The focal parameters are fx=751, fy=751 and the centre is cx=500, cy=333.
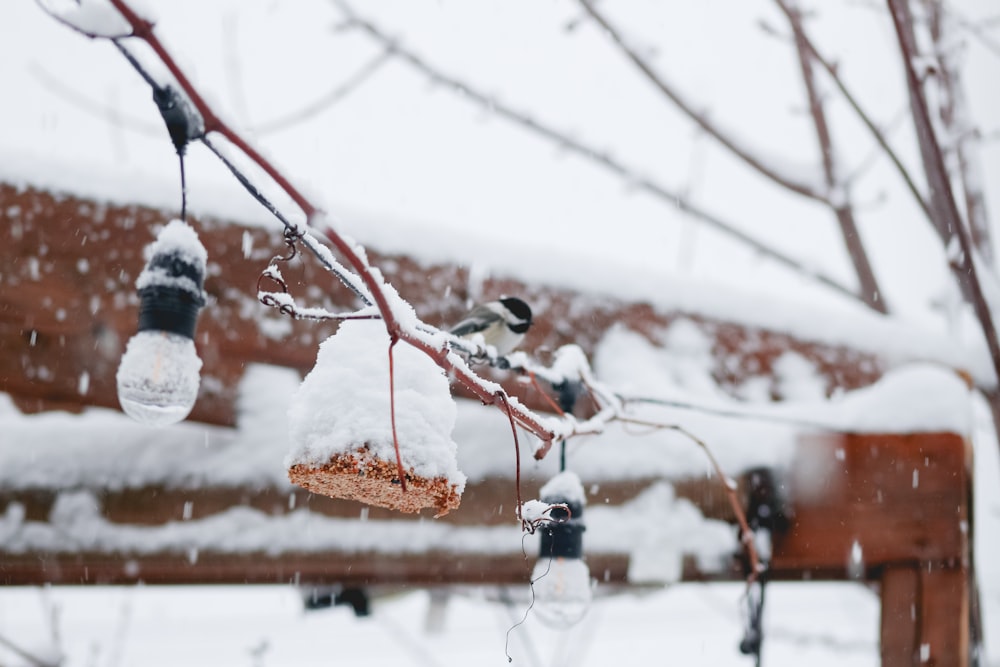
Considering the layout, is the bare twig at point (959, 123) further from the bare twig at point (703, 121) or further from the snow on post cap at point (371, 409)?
the snow on post cap at point (371, 409)

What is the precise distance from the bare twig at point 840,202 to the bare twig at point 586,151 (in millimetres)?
70

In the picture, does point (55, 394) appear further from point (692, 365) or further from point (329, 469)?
point (692, 365)

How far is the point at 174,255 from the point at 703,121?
1754 millimetres

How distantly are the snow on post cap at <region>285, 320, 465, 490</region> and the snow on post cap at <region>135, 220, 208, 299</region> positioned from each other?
30 centimetres

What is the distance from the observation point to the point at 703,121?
2289mm

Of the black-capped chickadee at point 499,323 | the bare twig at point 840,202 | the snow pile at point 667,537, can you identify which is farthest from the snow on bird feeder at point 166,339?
the bare twig at point 840,202

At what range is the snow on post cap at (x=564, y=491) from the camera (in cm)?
127

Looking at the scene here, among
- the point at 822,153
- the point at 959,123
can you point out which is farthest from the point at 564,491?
the point at 959,123

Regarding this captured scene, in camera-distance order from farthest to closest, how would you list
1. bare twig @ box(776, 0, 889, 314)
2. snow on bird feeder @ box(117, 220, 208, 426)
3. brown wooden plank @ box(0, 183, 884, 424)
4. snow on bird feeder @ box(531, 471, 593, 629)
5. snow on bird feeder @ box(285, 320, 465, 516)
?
bare twig @ box(776, 0, 889, 314) < brown wooden plank @ box(0, 183, 884, 424) < snow on bird feeder @ box(531, 471, 593, 629) < snow on bird feeder @ box(117, 220, 208, 426) < snow on bird feeder @ box(285, 320, 465, 516)

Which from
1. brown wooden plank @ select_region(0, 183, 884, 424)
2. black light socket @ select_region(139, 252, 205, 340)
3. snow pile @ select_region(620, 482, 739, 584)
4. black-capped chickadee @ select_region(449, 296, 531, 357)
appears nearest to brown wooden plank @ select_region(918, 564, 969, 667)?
snow pile @ select_region(620, 482, 739, 584)

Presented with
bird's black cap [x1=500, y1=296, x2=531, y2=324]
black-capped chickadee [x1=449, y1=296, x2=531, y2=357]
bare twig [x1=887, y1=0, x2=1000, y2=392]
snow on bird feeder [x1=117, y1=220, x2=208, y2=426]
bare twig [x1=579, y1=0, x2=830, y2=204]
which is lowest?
snow on bird feeder [x1=117, y1=220, x2=208, y2=426]

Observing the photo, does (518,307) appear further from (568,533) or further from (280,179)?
(280,179)

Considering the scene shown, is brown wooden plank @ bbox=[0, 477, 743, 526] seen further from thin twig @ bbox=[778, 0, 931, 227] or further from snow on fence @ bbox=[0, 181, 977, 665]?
thin twig @ bbox=[778, 0, 931, 227]

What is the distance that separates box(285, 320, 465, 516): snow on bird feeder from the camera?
739 millimetres
